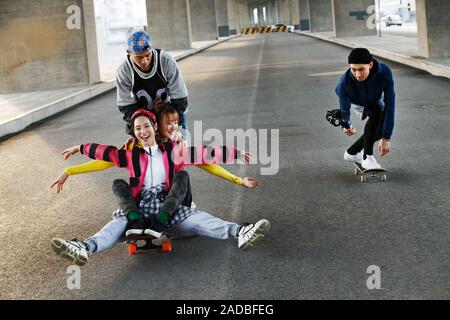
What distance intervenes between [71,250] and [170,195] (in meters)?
0.96

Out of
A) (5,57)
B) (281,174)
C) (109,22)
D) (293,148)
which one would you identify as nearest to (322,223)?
(281,174)

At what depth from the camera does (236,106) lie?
16172mm

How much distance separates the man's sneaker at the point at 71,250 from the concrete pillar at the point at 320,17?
68271 mm

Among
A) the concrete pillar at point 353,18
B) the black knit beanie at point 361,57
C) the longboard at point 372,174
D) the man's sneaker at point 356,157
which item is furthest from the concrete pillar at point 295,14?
the black knit beanie at point 361,57

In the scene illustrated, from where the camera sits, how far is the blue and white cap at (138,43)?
623cm

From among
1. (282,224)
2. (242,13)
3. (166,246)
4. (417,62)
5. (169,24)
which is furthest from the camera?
(242,13)

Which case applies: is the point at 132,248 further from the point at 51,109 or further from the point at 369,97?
the point at 51,109

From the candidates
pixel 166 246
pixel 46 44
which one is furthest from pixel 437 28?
pixel 166 246

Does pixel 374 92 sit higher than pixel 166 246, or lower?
higher

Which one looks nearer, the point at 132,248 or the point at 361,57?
the point at 132,248

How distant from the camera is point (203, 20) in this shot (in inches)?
2968

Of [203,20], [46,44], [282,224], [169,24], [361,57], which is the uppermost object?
[203,20]

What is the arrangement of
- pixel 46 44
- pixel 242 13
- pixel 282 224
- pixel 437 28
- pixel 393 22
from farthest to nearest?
pixel 242 13 → pixel 393 22 → pixel 46 44 → pixel 437 28 → pixel 282 224

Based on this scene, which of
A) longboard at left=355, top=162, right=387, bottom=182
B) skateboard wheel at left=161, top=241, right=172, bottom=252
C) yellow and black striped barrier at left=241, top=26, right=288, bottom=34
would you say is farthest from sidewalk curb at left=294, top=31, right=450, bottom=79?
yellow and black striped barrier at left=241, top=26, right=288, bottom=34
